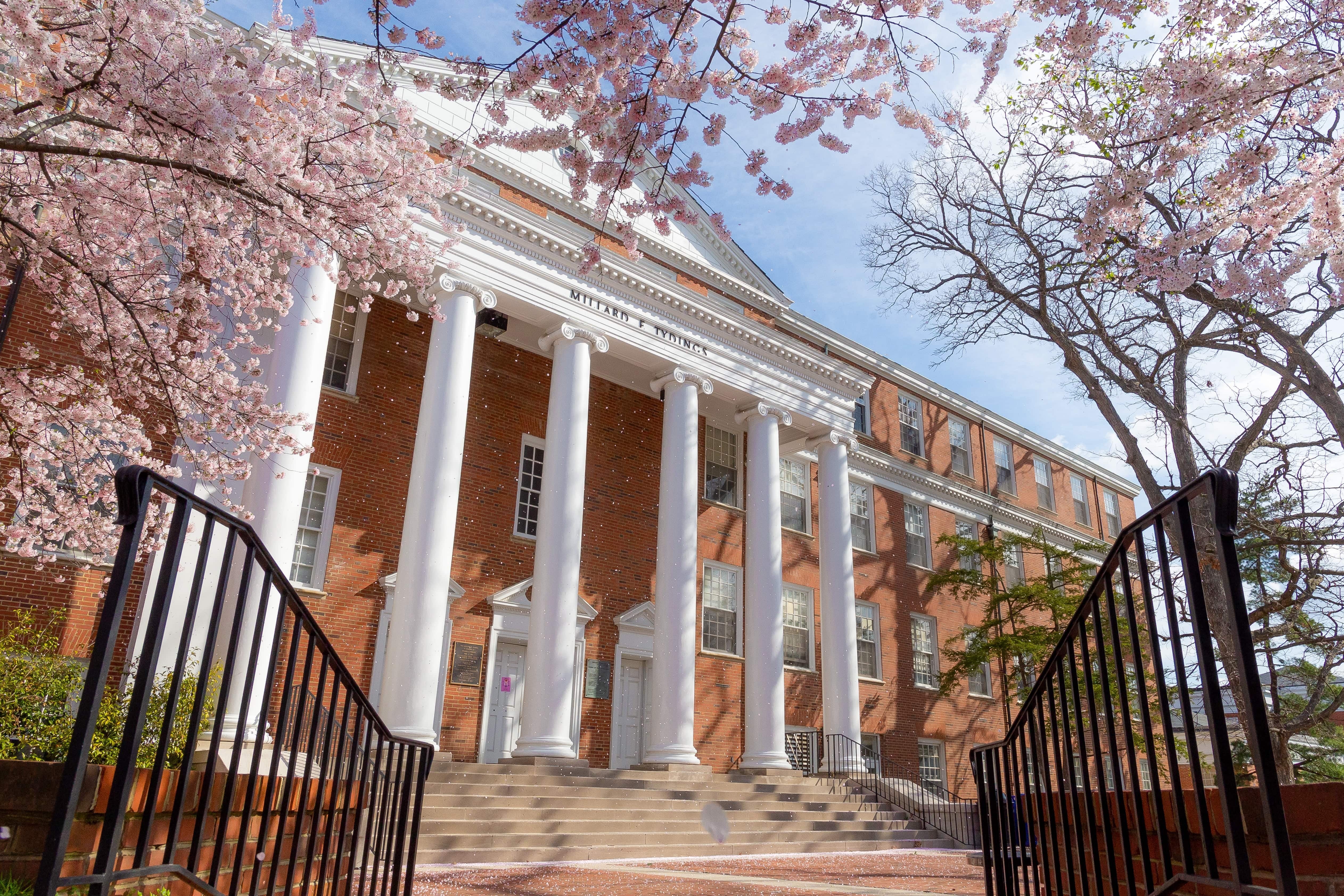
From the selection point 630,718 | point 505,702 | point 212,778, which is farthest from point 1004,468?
point 212,778

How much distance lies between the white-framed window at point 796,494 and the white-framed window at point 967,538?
505cm

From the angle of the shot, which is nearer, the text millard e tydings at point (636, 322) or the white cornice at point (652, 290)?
the white cornice at point (652, 290)

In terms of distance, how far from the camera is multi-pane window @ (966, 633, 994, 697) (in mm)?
24578

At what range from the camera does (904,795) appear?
17.0 metres

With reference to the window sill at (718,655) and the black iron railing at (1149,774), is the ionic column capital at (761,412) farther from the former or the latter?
the black iron railing at (1149,774)

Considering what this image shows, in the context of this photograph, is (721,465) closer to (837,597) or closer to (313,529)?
(837,597)

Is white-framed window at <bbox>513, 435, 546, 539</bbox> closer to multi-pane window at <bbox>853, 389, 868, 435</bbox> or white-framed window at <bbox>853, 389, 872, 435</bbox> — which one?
multi-pane window at <bbox>853, 389, 868, 435</bbox>

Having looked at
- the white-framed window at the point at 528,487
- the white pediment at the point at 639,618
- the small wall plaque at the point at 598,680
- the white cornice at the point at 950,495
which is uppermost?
the white cornice at the point at 950,495

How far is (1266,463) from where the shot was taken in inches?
493

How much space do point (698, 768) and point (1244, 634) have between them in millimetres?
13223

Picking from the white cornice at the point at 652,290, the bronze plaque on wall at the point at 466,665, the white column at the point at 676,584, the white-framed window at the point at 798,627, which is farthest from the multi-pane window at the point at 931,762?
the bronze plaque on wall at the point at 466,665

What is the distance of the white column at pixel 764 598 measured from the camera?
16.1 meters

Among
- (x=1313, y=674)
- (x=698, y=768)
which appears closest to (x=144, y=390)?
(x=698, y=768)

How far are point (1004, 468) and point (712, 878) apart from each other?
23054 mm
